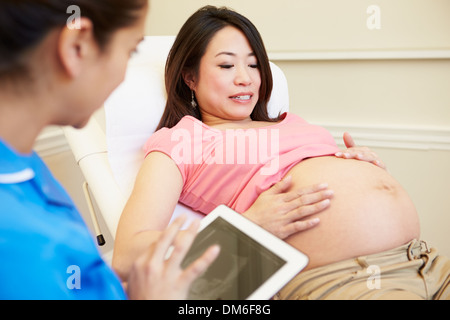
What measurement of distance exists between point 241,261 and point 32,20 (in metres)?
0.46

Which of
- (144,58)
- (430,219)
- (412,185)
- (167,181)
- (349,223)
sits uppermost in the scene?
(144,58)

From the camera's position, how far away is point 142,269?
533 millimetres

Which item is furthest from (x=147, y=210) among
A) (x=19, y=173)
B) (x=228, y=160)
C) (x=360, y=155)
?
(x=360, y=155)

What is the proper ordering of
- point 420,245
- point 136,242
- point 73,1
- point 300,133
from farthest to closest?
1. point 300,133
2. point 420,245
3. point 136,242
4. point 73,1

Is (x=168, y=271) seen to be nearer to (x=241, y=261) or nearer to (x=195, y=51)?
(x=241, y=261)

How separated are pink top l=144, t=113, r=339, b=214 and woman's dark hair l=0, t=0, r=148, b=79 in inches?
20.5

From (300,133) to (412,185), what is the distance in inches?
34.1

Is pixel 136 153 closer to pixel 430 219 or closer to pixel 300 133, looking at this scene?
pixel 300 133

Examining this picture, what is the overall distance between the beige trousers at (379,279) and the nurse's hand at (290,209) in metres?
0.10

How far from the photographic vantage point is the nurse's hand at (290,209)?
0.85 metres

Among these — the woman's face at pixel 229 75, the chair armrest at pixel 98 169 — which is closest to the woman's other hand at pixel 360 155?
the woman's face at pixel 229 75

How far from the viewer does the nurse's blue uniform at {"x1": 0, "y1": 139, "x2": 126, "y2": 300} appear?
444 mm

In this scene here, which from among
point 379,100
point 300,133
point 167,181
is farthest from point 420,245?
point 379,100

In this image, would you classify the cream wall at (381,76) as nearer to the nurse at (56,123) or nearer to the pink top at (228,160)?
the pink top at (228,160)
